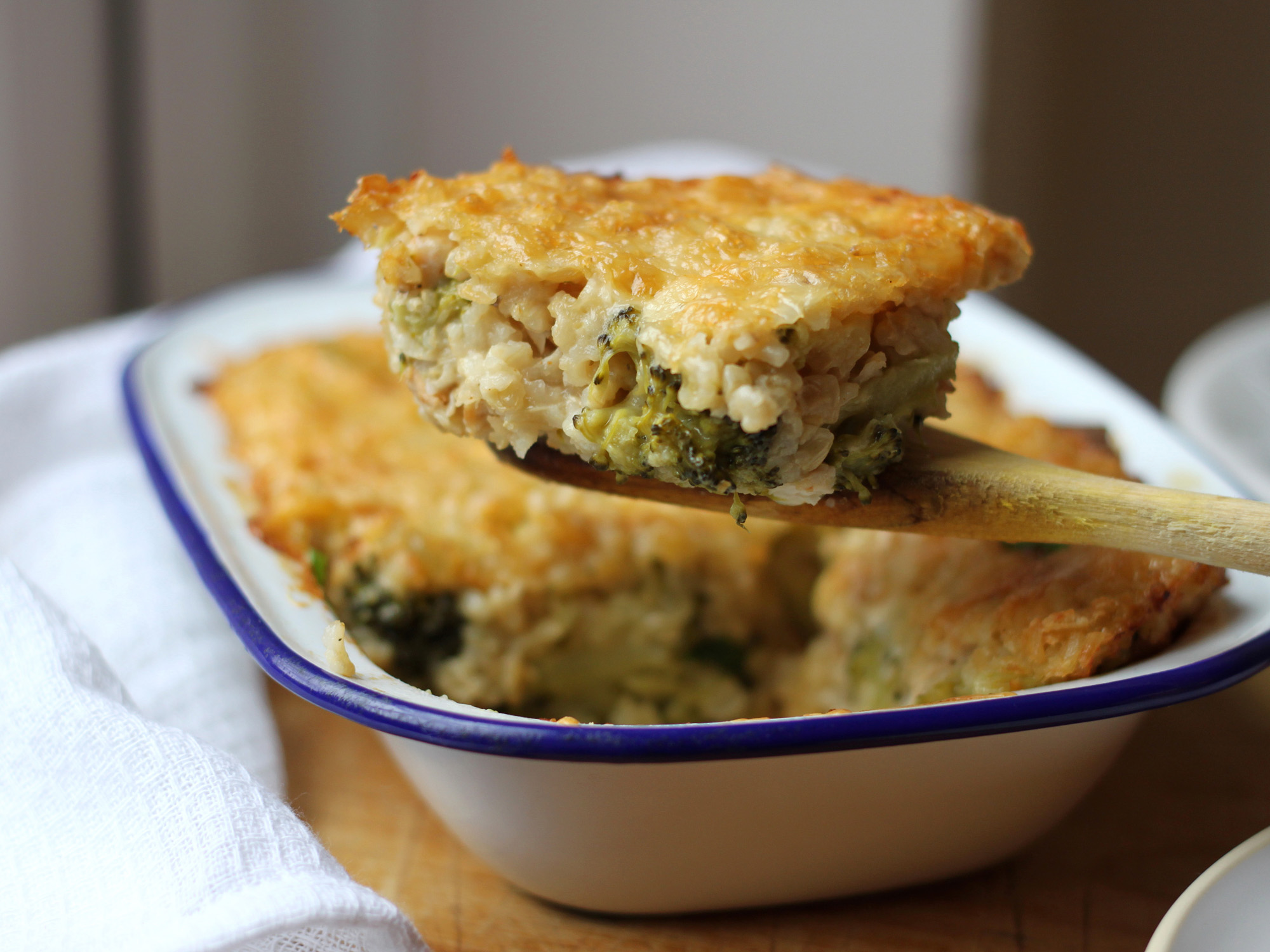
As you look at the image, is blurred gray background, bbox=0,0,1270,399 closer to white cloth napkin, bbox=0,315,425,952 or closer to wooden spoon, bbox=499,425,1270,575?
white cloth napkin, bbox=0,315,425,952

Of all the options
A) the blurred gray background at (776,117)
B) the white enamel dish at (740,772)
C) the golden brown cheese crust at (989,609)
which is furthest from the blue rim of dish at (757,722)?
the blurred gray background at (776,117)

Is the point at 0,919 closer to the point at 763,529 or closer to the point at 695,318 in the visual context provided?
the point at 695,318

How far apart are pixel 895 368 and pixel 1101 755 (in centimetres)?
54

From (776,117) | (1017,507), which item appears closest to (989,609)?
(1017,507)

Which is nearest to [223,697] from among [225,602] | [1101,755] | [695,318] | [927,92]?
[225,602]

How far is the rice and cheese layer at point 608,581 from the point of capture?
165 cm

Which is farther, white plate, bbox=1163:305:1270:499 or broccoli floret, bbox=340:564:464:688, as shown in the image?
white plate, bbox=1163:305:1270:499

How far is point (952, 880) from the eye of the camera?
5.01 ft

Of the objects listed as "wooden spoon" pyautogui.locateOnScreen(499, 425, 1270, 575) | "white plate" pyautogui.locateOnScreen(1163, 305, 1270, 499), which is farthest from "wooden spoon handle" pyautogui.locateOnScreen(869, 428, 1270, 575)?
"white plate" pyautogui.locateOnScreen(1163, 305, 1270, 499)

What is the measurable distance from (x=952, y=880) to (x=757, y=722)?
0.53 m

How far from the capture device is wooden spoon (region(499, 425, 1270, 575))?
127 centimetres

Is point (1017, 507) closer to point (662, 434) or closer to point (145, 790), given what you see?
point (662, 434)

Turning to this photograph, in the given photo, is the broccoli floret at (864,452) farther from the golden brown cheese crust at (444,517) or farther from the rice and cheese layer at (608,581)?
the golden brown cheese crust at (444,517)

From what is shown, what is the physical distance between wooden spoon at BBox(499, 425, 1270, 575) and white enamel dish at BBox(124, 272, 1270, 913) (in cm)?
14
